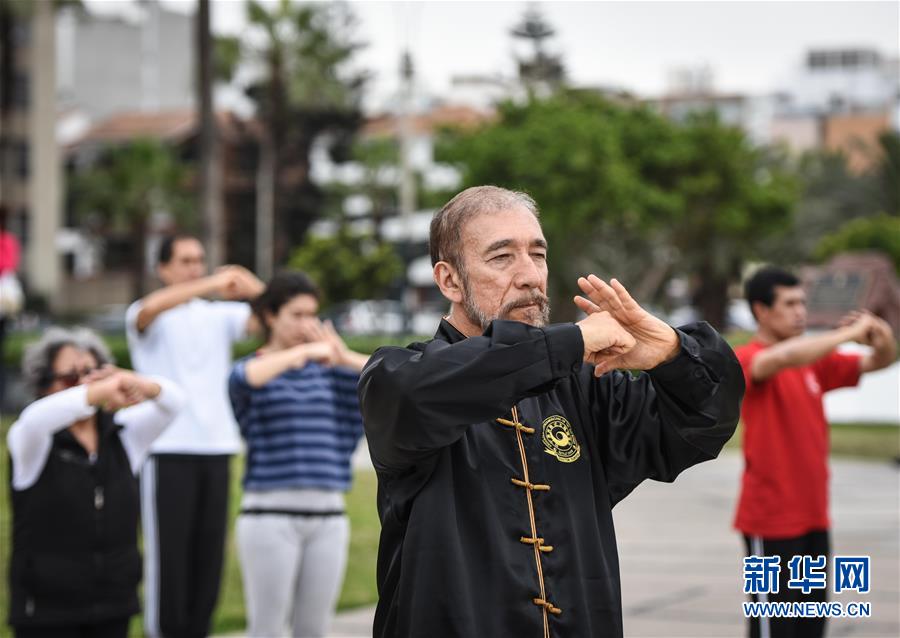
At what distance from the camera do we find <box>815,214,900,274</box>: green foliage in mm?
49438

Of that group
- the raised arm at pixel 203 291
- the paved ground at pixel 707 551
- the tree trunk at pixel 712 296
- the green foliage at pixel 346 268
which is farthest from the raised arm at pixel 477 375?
the tree trunk at pixel 712 296

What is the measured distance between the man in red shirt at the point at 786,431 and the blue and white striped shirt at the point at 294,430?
1.78 metres

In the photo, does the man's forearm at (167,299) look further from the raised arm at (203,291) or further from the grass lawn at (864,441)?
the grass lawn at (864,441)

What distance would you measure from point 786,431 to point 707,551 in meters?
4.44

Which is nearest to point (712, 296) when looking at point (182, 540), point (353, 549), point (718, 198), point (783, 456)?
point (718, 198)

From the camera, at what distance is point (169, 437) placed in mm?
7066

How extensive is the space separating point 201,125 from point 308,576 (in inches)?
528

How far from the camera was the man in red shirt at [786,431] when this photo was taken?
19.7 ft

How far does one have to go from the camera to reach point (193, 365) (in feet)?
23.7

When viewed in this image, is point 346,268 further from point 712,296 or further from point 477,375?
point 477,375

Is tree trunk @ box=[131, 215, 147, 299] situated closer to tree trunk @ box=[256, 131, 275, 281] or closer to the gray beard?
tree trunk @ box=[256, 131, 275, 281]

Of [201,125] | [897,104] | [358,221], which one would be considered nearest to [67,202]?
[358,221]

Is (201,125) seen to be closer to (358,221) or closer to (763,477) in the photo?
(763,477)

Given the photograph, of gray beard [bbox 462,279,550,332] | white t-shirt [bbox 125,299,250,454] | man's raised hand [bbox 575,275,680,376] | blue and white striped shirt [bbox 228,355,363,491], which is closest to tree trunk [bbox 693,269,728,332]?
white t-shirt [bbox 125,299,250,454]
